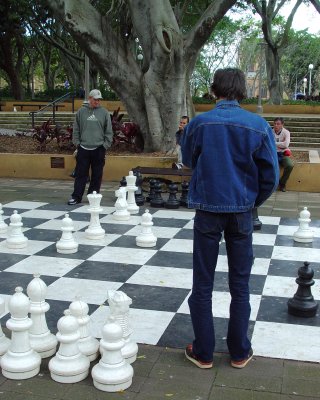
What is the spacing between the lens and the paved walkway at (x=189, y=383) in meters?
3.10

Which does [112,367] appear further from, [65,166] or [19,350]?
[65,166]

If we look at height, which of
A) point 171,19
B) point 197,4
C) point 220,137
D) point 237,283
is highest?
point 197,4

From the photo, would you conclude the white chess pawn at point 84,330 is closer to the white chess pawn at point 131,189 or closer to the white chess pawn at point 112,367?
the white chess pawn at point 112,367

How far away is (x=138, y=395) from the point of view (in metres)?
3.11

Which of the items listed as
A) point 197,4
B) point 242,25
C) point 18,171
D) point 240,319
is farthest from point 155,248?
point 242,25

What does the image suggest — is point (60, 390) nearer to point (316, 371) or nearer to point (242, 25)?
point (316, 371)

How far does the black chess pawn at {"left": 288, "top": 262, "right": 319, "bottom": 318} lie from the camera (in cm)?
425

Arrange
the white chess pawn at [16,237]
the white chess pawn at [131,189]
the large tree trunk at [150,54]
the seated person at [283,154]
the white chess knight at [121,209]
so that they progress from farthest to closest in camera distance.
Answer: the large tree trunk at [150,54], the seated person at [283,154], the white chess pawn at [131,189], the white chess knight at [121,209], the white chess pawn at [16,237]

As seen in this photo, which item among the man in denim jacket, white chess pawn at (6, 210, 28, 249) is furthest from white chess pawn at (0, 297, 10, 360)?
white chess pawn at (6, 210, 28, 249)

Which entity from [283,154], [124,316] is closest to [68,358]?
[124,316]

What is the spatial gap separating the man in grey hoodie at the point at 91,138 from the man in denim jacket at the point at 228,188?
520 centimetres

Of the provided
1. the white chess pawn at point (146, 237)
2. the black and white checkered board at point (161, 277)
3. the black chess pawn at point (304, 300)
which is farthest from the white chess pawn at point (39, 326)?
the white chess pawn at point (146, 237)

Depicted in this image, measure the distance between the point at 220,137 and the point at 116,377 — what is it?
1.45 metres

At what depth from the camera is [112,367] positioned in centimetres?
316
